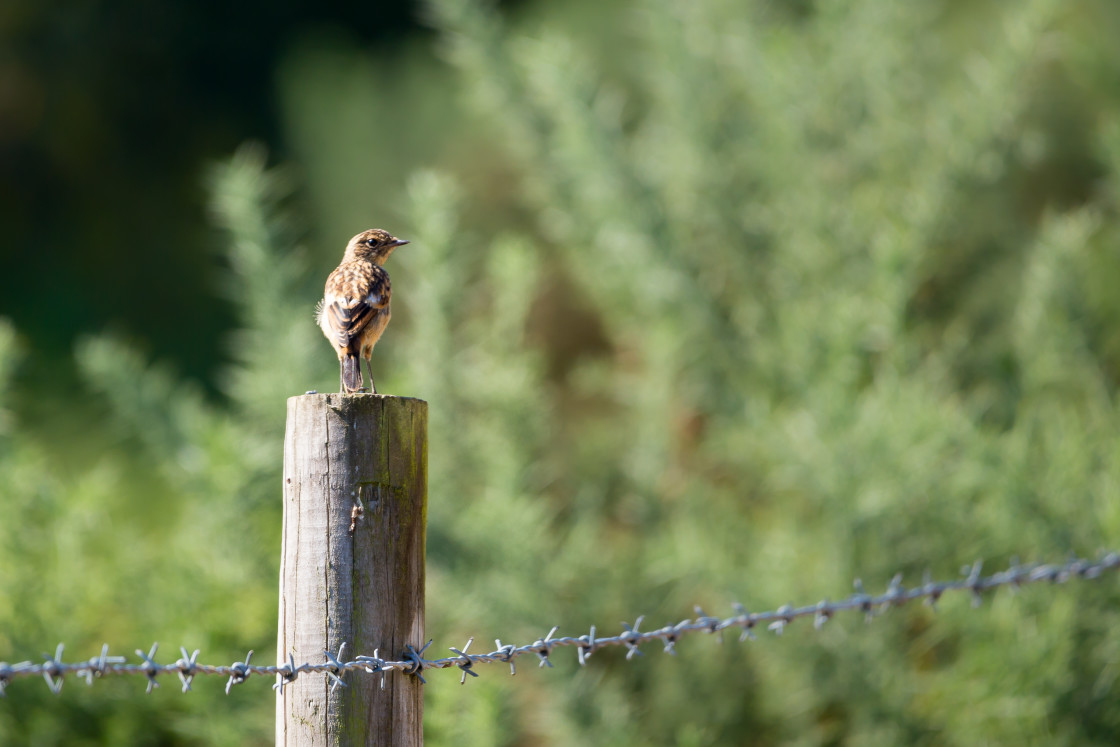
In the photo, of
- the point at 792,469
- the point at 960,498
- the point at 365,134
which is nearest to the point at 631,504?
the point at 792,469

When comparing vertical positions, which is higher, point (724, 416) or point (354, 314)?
point (724, 416)

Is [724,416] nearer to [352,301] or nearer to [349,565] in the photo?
[352,301]

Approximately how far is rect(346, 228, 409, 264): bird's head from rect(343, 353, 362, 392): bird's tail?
63 centimetres

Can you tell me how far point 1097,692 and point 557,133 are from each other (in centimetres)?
347

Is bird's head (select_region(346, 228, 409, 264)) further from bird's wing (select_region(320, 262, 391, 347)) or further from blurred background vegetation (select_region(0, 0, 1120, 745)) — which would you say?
blurred background vegetation (select_region(0, 0, 1120, 745))

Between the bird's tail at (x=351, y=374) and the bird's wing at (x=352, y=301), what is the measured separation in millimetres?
42

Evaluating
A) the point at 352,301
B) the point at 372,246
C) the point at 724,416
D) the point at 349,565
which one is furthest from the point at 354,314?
the point at 724,416

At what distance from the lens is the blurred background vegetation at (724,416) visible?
424cm

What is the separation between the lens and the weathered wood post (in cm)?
198

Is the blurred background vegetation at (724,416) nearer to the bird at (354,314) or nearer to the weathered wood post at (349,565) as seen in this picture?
the bird at (354,314)

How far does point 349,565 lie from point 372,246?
1557 millimetres

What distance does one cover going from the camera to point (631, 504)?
540 cm

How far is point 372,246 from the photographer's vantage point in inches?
132

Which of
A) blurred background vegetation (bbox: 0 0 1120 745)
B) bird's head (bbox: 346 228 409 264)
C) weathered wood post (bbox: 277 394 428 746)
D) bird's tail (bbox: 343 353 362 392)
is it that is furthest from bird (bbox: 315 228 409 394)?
blurred background vegetation (bbox: 0 0 1120 745)
